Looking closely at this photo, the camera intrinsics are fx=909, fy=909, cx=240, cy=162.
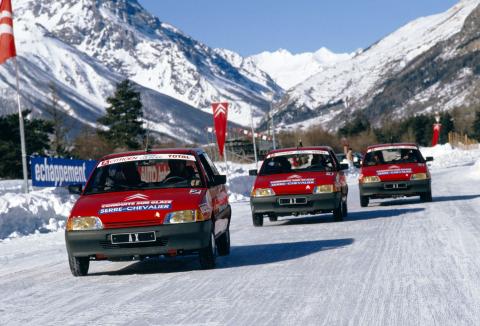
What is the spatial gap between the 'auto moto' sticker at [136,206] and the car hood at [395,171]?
37.4 ft

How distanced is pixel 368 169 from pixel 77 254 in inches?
477

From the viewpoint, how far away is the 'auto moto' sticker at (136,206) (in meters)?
A: 9.88

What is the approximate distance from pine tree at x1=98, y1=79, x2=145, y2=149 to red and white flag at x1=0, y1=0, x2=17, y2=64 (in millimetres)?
77701

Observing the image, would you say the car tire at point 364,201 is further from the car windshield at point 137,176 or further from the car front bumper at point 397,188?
the car windshield at point 137,176

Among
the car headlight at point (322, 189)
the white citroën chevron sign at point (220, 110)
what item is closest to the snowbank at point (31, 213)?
the car headlight at point (322, 189)

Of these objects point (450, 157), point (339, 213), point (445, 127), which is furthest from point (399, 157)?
point (445, 127)

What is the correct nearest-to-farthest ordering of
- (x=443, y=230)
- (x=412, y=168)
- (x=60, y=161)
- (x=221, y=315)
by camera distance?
1. (x=221, y=315)
2. (x=443, y=230)
3. (x=412, y=168)
4. (x=60, y=161)

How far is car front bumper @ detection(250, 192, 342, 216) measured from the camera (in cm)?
1641

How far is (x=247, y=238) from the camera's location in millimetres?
14844

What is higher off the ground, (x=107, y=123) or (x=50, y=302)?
(x=107, y=123)

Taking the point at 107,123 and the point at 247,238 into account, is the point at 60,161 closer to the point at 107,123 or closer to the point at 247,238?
the point at 247,238

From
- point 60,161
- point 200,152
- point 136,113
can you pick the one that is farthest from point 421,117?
point 200,152

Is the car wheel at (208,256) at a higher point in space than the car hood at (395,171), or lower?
lower

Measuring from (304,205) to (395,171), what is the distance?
4.90m
